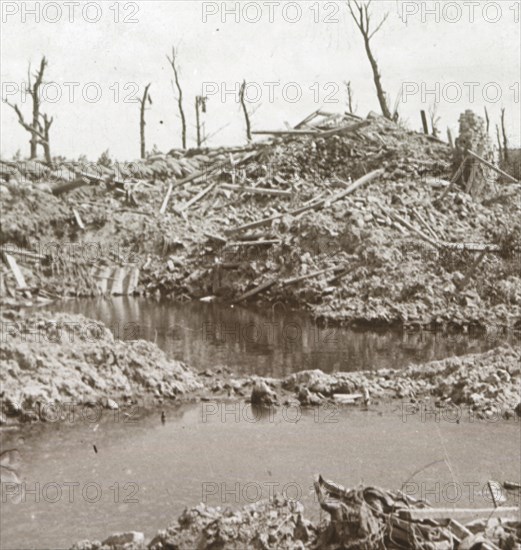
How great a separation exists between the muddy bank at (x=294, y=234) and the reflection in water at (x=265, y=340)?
110cm

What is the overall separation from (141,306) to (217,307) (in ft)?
6.10

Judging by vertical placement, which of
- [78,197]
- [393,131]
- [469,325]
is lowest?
[469,325]

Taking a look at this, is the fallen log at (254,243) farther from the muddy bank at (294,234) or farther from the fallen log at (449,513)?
the fallen log at (449,513)

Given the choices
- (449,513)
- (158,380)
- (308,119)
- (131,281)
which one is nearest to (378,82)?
(308,119)

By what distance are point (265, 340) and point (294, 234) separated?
618cm

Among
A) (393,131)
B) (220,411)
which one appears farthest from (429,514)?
(393,131)

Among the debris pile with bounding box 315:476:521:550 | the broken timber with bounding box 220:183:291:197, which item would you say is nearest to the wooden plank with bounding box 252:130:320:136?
the broken timber with bounding box 220:183:291:197

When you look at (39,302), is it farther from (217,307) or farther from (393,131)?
(393,131)

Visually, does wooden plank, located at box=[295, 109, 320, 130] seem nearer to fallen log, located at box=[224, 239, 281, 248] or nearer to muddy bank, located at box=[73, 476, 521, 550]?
fallen log, located at box=[224, 239, 281, 248]

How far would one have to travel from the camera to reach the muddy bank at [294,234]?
60.5 feet

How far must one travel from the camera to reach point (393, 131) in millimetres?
29891

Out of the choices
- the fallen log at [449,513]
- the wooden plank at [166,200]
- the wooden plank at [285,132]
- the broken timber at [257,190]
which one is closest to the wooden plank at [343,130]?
the wooden plank at [285,132]

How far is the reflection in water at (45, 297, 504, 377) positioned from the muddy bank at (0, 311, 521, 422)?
1.36 m

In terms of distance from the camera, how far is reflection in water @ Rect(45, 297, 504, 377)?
532 inches
